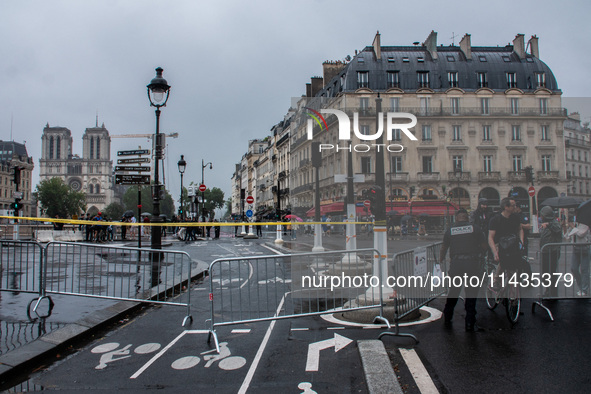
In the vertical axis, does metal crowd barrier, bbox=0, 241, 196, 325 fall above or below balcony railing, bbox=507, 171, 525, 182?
below

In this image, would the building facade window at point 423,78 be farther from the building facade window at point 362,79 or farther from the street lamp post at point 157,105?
the street lamp post at point 157,105

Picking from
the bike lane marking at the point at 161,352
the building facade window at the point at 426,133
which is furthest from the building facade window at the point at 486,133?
the bike lane marking at the point at 161,352

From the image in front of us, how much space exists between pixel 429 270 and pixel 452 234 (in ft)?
Answer: 2.09

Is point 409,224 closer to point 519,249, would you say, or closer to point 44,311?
point 519,249

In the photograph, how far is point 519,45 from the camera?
8.09 meters

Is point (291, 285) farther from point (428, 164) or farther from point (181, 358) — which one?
point (428, 164)

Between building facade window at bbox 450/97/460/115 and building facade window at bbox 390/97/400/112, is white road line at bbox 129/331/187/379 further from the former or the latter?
building facade window at bbox 450/97/460/115

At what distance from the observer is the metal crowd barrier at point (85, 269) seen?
7176 millimetres

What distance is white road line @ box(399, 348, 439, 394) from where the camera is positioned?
13.0 feet

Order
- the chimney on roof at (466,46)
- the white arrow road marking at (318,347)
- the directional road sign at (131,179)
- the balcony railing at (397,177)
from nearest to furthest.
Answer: the white arrow road marking at (318,347) → the balcony railing at (397,177) → the chimney on roof at (466,46) → the directional road sign at (131,179)

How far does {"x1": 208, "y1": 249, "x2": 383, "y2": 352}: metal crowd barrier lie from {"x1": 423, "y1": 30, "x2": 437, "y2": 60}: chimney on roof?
397cm

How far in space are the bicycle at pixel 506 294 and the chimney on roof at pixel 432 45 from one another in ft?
12.6

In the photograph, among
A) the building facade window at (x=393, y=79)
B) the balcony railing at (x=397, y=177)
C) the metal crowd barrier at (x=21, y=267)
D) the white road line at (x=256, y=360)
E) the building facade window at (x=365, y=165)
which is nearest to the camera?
the white road line at (x=256, y=360)

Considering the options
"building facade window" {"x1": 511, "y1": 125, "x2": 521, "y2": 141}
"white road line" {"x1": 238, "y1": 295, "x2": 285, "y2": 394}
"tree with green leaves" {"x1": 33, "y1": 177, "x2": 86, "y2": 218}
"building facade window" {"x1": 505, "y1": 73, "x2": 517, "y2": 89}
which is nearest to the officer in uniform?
"building facade window" {"x1": 511, "y1": 125, "x2": 521, "y2": 141}
